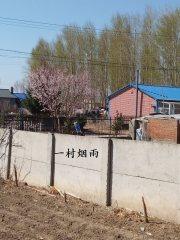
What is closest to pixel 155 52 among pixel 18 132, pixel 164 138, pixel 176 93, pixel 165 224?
pixel 176 93

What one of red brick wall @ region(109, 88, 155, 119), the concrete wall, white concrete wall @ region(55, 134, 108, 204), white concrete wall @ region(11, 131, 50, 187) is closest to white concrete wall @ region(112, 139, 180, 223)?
the concrete wall

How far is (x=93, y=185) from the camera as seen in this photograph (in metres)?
10.8

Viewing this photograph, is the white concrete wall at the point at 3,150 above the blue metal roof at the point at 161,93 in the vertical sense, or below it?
below

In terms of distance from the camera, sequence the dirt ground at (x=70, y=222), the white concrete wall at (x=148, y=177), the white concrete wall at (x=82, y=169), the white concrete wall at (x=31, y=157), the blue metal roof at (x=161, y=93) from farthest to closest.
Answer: the blue metal roof at (x=161, y=93)
the white concrete wall at (x=31, y=157)
the white concrete wall at (x=82, y=169)
the white concrete wall at (x=148, y=177)
the dirt ground at (x=70, y=222)

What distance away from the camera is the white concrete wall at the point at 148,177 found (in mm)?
8898

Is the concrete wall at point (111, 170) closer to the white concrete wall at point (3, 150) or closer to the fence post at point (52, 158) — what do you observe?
the fence post at point (52, 158)

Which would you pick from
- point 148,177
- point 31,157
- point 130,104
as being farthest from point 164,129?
point 130,104

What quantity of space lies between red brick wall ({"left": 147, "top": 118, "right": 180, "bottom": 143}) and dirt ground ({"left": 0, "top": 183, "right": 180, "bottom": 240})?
1179 centimetres

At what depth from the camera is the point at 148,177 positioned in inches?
370

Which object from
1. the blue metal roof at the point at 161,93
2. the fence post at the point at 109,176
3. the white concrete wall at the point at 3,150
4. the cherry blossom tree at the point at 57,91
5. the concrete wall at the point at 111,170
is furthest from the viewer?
the blue metal roof at the point at 161,93

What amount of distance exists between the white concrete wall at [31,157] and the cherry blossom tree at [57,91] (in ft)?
88.4

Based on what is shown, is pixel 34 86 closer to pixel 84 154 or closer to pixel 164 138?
pixel 164 138

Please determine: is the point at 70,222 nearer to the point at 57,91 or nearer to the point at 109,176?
the point at 109,176

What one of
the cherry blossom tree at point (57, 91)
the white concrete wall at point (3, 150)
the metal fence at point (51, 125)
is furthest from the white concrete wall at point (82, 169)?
the cherry blossom tree at point (57, 91)
